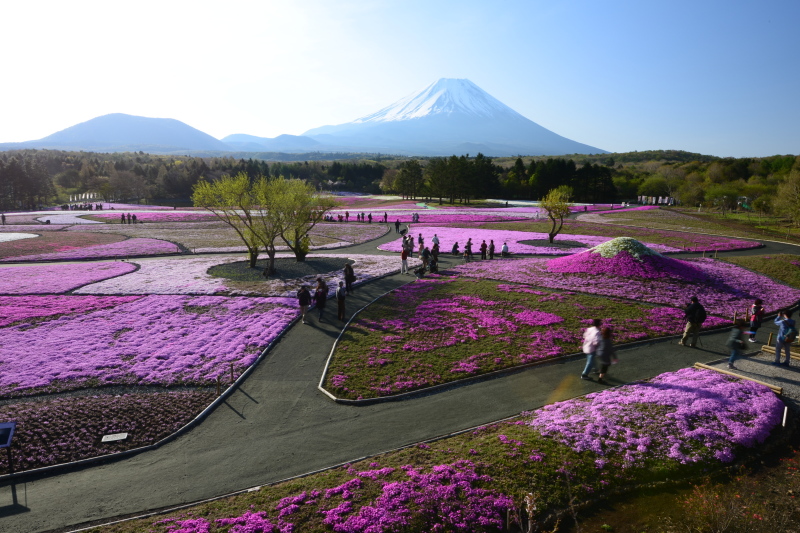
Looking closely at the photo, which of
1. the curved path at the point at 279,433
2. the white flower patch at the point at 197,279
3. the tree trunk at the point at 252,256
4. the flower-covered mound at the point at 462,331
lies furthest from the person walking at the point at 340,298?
the tree trunk at the point at 252,256

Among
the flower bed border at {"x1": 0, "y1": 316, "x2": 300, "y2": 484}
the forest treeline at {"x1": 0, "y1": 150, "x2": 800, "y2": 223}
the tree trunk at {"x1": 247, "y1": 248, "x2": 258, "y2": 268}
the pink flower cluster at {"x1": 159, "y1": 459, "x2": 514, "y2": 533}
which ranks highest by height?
the forest treeline at {"x1": 0, "y1": 150, "x2": 800, "y2": 223}

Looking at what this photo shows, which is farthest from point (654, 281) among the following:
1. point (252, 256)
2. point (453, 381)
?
point (252, 256)

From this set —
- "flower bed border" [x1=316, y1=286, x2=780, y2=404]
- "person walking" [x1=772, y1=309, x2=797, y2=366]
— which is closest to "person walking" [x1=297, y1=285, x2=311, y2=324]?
"flower bed border" [x1=316, y1=286, x2=780, y2=404]

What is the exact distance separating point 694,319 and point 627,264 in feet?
41.0

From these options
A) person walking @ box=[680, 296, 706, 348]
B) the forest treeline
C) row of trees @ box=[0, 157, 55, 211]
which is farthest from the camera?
row of trees @ box=[0, 157, 55, 211]

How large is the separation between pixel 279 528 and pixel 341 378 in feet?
A: 22.9

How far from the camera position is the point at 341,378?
15.4 meters

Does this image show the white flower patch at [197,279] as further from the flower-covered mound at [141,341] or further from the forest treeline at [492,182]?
the forest treeline at [492,182]

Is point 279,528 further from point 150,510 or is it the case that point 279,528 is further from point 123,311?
point 123,311

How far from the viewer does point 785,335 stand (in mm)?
15711

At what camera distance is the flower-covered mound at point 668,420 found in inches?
442

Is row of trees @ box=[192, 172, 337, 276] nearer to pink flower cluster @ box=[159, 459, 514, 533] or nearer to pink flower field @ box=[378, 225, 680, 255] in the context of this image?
pink flower field @ box=[378, 225, 680, 255]

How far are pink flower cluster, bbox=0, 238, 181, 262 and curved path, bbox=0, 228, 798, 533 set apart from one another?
32.6m

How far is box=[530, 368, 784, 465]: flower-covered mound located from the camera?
11.2 meters
